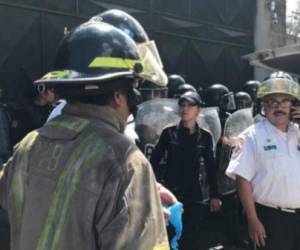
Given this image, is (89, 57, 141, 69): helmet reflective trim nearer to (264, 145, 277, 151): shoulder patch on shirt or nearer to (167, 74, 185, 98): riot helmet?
(264, 145, 277, 151): shoulder patch on shirt

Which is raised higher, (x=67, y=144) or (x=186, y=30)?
(x=186, y=30)

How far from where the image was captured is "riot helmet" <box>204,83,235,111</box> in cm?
711

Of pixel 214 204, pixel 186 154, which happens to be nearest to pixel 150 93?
pixel 186 154

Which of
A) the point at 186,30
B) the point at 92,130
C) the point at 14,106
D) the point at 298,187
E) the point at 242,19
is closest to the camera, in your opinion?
the point at 92,130

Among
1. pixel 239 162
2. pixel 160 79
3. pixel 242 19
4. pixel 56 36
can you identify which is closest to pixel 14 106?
pixel 56 36

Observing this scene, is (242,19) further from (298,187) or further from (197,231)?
(298,187)

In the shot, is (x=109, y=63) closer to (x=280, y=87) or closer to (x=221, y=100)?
(x=280, y=87)

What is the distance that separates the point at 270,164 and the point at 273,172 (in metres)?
0.06

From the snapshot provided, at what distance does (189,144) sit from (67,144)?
3.37 metres

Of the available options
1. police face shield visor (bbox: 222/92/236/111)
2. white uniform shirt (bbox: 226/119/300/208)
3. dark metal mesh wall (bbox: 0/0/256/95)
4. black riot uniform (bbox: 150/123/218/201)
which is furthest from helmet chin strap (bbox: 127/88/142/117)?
dark metal mesh wall (bbox: 0/0/256/95)

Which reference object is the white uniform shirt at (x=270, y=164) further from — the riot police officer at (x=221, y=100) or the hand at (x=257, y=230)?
the riot police officer at (x=221, y=100)

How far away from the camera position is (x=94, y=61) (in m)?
1.76

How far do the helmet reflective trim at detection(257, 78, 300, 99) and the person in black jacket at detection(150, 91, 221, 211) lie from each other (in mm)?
1415

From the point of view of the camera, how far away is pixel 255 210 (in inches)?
143
